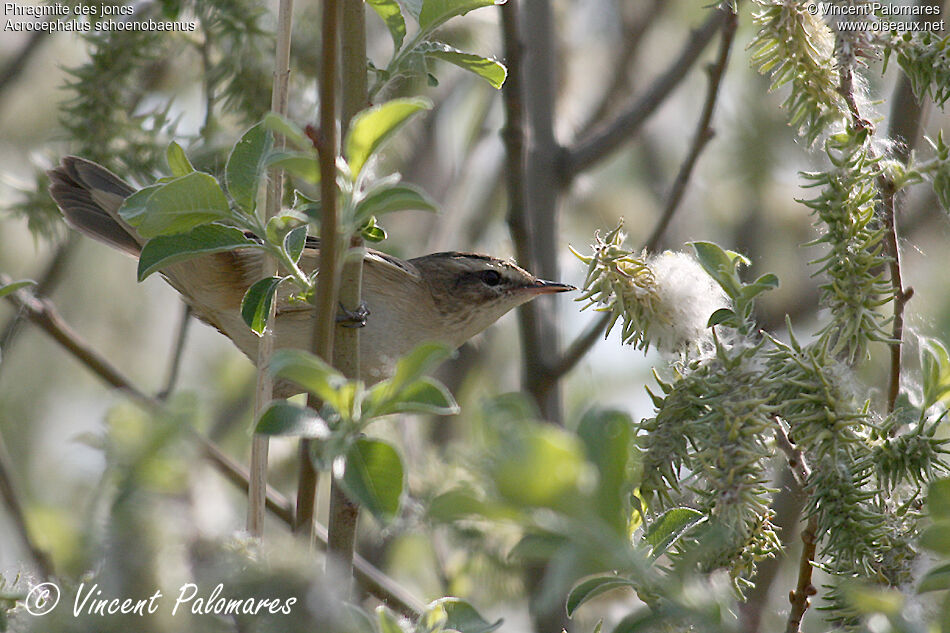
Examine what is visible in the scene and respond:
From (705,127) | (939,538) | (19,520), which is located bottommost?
(19,520)

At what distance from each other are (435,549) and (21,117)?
9.11 feet

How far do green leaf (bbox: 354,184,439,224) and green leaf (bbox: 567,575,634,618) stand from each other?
430mm

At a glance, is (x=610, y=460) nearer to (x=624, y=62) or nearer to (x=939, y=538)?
(x=939, y=538)

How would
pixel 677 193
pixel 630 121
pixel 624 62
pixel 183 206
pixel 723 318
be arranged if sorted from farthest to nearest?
pixel 624 62 → pixel 630 121 → pixel 677 193 → pixel 723 318 → pixel 183 206

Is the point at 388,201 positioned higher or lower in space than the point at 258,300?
higher

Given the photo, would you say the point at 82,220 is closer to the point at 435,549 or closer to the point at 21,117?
the point at 435,549

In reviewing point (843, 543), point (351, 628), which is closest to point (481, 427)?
point (351, 628)

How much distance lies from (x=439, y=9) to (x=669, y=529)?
73 centimetres

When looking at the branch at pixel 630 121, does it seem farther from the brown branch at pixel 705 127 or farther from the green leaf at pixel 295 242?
the green leaf at pixel 295 242

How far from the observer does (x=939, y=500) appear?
793 mm

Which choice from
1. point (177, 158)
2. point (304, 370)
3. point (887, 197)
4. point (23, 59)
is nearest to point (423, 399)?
point (304, 370)

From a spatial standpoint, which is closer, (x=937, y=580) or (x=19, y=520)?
(x=937, y=580)

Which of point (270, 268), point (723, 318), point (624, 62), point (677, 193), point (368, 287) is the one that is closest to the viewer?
point (723, 318)

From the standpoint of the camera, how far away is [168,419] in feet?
2.45
